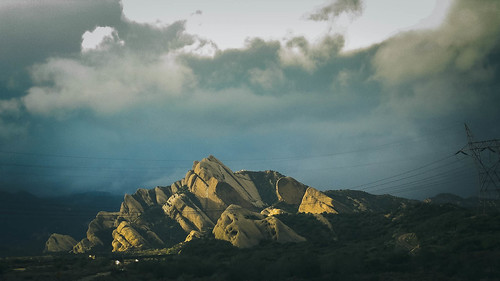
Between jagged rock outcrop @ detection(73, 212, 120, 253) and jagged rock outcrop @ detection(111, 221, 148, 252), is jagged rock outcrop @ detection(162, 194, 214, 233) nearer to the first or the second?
jagged rock outcrop @ detection(111, 221, 148, 252)

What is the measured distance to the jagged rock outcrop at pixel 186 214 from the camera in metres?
178

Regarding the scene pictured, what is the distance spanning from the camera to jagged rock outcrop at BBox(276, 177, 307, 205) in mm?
190000

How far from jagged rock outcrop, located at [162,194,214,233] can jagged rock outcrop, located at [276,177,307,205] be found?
41743mm

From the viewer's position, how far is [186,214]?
185250mm

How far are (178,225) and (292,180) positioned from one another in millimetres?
67506

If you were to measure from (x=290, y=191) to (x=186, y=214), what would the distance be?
192ft

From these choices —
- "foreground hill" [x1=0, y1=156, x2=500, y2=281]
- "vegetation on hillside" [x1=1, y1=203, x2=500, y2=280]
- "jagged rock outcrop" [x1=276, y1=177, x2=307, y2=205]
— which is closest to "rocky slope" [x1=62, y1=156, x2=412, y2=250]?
"jagged rock outcrop" [x1=276, y1=177, x2=307, y2=205]

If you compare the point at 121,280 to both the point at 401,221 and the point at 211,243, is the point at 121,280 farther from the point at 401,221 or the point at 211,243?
the point at 401,221

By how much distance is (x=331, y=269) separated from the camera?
160ft

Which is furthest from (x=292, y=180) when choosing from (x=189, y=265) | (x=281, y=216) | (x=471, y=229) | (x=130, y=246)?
(x=189, y=265)

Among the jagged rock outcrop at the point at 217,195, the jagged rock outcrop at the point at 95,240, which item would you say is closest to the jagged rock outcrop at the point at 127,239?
the jagged rock outcrop at the point at 95,240

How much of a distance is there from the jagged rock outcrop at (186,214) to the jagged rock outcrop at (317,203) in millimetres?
50618

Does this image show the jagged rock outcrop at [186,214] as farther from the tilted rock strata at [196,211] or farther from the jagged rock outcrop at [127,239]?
the jagged rock outcrop at [127,239]

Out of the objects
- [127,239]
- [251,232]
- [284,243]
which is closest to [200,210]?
[127,239]
